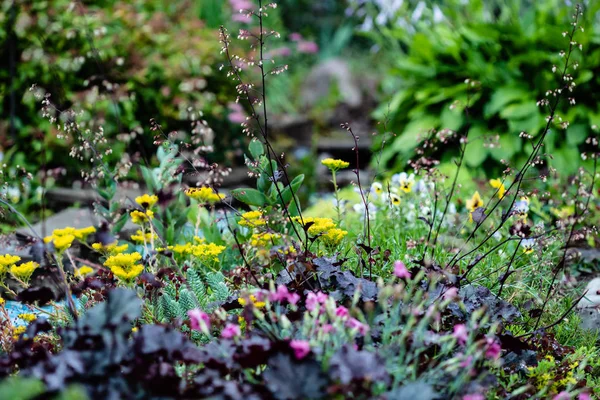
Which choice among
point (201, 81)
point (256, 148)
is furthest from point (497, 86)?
point (256, 148)

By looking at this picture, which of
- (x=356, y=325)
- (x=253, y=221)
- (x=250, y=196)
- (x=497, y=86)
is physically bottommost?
(x=356, y=325)

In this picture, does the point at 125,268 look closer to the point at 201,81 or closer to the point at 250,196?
the point at 250,196

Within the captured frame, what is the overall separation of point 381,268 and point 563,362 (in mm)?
723

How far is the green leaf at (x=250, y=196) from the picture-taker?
2.54 m

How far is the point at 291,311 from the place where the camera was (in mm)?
1840

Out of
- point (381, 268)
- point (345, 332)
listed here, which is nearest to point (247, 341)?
point (345, 332)

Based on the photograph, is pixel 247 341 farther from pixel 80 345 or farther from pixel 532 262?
pixel 532 262

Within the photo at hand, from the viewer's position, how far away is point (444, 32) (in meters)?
5.43

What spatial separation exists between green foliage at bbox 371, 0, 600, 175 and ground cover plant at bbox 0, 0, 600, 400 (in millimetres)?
1308

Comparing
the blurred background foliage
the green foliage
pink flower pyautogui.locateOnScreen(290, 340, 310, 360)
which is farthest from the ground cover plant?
the blurred background foliage

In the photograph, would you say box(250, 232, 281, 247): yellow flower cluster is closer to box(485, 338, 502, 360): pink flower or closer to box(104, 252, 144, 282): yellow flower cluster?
box(104, 252, 144, 282): yellow flower cluster

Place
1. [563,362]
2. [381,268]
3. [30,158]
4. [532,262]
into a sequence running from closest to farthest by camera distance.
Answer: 1. [563,362]
2. [381,268]
3. [532,262]
4. [30,158]

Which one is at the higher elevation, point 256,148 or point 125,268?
point 256,148

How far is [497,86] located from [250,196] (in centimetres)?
297
